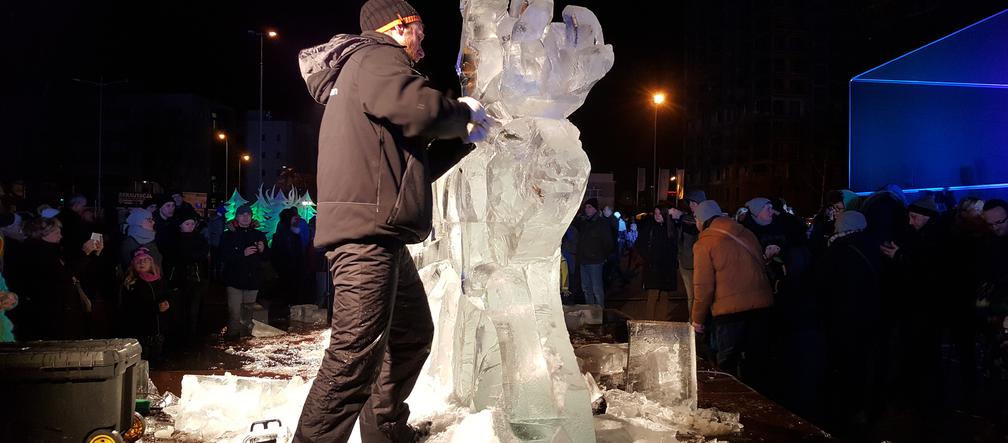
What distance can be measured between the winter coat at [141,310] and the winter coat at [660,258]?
624cm

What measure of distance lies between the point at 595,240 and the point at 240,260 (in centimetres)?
468

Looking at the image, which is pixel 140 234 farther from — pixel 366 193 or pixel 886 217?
pixel 886 217

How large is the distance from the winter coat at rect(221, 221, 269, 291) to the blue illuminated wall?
948 centimetres

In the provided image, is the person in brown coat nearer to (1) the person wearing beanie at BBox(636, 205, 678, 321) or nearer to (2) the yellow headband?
(2) the yellow headband

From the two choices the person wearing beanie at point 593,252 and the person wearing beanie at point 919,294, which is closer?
the person wearing beanie at point 919,294

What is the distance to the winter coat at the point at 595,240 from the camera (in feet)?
31.7

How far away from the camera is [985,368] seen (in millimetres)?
5047

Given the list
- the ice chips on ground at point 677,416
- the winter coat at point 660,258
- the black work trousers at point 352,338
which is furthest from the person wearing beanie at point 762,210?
the black work trousers at point 352,338

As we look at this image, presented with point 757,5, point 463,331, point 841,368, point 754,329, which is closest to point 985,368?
point 841,368

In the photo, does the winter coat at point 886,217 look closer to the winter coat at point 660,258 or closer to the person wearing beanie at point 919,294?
the person wearing beanie at point 919,294

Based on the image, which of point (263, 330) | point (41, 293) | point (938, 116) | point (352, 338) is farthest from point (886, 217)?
point (938, 116)

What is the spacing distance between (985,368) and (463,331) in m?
3.93

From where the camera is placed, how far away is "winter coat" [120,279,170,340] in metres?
6.27

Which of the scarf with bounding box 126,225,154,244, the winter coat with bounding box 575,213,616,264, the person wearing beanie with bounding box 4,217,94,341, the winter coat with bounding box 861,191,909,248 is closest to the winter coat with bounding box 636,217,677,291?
the winter coat with bounding box 575,213,616,264
